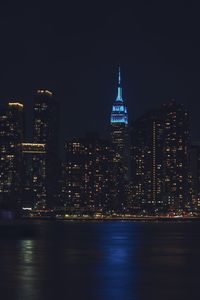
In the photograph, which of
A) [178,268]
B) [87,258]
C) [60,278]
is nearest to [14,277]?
[60,278]

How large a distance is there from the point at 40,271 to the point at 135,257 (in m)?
25.0

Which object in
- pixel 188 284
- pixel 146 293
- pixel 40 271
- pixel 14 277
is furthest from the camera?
pixel 40 271

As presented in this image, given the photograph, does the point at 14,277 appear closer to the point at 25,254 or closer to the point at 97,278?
the point at 97,278

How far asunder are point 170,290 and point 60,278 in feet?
35.2

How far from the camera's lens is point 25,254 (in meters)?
92.7

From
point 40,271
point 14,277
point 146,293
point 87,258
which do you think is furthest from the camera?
point 87,258

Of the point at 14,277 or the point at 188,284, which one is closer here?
the point at 188,284

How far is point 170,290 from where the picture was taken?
173 ft

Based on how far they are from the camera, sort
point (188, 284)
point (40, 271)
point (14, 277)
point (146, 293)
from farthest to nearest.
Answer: point (40, 271)
point (14, 277)
point (188, 284)
point (146, 293)

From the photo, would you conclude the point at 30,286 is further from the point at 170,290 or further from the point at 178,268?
the point at 178,268

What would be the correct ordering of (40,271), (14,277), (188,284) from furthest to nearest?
(40,271)
(14,277)
(188,284)

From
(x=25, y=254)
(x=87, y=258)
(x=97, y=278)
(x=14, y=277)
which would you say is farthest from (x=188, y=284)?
(x=25, y=254)

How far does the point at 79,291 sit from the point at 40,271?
1527 cm

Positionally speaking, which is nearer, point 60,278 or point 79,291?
point 79,291
